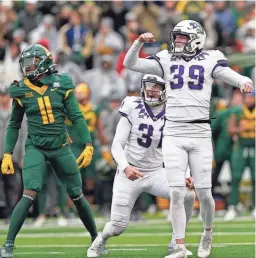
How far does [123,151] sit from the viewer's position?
9.47 meters

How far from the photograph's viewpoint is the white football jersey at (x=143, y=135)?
9.73 metres

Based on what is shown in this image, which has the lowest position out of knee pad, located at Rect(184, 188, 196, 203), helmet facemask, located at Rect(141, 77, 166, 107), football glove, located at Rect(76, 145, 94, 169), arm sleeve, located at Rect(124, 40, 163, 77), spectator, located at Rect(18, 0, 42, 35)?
knee pad, located at Rect(184, 188, 196, 203)

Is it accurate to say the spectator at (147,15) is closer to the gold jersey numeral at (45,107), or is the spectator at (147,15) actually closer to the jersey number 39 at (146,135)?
the jersey number 39 at (146,135)

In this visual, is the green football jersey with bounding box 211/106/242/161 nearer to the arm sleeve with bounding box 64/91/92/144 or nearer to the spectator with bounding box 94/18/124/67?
the spectator with bounding box 94/18/124/67

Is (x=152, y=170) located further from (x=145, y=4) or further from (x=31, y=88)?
(x=145, y=4)

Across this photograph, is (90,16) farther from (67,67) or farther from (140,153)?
(140,153)

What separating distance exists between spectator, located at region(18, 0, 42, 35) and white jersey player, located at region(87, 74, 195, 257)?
32.1 ft

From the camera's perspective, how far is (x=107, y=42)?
18672 mm

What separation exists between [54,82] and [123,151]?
921 mm

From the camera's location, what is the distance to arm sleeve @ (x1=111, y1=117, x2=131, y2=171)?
933cm

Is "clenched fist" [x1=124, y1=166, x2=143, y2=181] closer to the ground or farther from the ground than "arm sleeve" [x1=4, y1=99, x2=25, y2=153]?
closer to the ground

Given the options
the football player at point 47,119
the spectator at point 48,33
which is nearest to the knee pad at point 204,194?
the football player at point 47,119

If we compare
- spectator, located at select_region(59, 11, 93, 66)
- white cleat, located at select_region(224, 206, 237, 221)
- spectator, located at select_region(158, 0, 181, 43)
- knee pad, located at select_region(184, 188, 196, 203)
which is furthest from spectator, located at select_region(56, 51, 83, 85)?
knee pad, located at select_region(184, 188, 196, 203)

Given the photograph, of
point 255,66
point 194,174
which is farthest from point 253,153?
point 194,174
